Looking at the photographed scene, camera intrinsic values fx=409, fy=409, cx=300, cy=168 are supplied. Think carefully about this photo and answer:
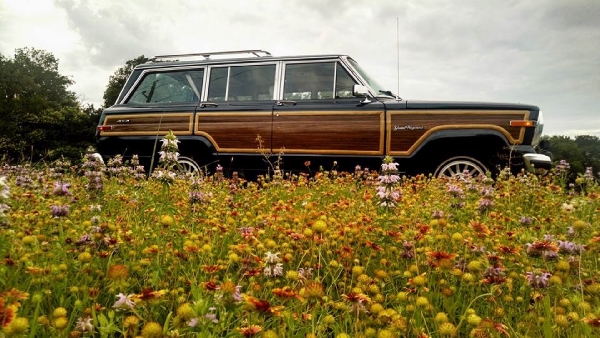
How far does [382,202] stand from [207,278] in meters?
1.16

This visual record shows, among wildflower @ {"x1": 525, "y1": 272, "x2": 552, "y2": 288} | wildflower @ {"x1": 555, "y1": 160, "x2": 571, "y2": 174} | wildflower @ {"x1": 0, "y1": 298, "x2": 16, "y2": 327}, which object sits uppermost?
wildflower @ {"x1": 555, "y1": 160, "x2": 571, "y2": 174}

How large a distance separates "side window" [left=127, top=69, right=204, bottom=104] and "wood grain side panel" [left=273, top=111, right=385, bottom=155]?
1589 mm

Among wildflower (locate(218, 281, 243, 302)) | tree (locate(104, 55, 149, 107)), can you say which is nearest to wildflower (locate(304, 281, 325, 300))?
wildflower (locate(218, 281, 243, 302))

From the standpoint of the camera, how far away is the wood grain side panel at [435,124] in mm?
5238

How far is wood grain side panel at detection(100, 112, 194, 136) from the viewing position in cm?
626

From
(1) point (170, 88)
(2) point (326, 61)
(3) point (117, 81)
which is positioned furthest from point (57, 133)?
(2) point (326, 61)

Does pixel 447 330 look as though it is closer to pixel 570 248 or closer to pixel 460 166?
pixel 570 248

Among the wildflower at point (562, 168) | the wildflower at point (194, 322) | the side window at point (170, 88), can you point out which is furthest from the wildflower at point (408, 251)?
the side window at point (170, 88)

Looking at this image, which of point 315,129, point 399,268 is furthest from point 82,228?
point 315,129

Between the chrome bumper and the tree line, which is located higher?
the tree line

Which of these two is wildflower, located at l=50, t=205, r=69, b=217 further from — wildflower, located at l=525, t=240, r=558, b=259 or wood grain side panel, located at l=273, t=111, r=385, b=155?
wood grain side panel, located at l=273, t=111, r=385, b=155

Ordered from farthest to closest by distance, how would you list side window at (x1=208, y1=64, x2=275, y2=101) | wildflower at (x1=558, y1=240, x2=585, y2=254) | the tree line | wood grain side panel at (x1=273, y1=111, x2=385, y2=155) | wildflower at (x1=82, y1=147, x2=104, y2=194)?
the tree line
side window at (x1=208, y1=64, x2=275, y2=101)
wood grain side panel at (x1=273, y1=111, x2=385, y2=155)
wildflower at (x1=82, y1=147, x2=104, y2=194)
wildflower at (x1=558, y1=240, x2=585, y2=254)

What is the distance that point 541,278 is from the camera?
158cm

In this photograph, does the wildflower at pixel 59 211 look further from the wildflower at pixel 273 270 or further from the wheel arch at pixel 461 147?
the wheel arch at pixel 461 147
